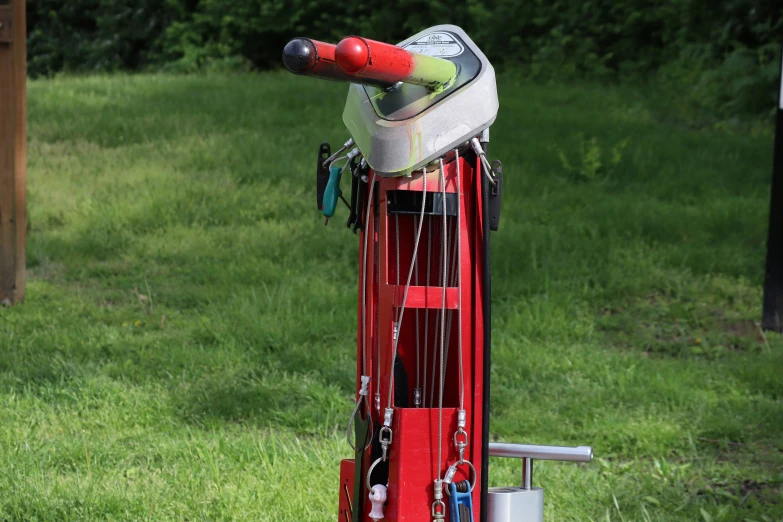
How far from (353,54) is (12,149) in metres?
3.67

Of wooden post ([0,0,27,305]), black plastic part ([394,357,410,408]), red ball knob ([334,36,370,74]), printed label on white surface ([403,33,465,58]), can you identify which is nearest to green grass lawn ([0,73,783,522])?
wooden post ([0,0,27,305])

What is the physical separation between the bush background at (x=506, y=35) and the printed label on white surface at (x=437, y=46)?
5.90 meters

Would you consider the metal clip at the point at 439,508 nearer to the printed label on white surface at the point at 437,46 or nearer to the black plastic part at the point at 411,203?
the black plastic part at the point at 411,203

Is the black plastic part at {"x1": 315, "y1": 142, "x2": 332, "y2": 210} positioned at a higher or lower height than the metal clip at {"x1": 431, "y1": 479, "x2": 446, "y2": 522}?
higher

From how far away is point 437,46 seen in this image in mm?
2105

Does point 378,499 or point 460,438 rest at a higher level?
point 460,438

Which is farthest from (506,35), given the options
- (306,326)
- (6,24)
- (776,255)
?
(306,326)

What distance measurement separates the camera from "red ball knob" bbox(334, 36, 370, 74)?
5.70ft

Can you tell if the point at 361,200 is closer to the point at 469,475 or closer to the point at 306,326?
the point at 469,475

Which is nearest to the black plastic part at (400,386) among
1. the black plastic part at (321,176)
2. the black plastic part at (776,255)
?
the black plastic part at (321,176)

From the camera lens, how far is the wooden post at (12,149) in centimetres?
486

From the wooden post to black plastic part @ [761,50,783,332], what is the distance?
3.82 m

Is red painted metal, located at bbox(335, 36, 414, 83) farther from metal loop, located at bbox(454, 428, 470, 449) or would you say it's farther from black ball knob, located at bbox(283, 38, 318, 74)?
metal loop, located at bbox(454, 428, 470, 449)

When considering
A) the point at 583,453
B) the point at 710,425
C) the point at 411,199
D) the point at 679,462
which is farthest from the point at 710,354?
the point at 411,199
